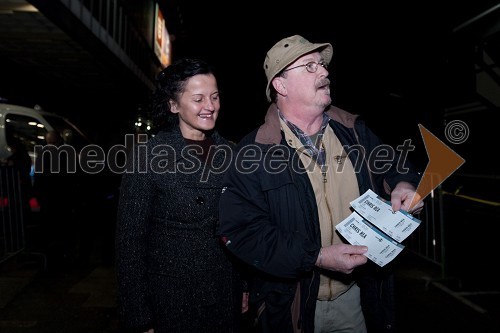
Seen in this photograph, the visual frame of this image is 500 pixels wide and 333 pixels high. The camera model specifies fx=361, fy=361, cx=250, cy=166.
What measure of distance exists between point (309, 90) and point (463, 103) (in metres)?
12.3

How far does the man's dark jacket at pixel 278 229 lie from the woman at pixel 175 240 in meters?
0.21

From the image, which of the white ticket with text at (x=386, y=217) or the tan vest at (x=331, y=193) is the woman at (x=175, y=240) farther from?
the white ticket with text at (x=386, y=217)

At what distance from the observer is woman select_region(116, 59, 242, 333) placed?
2070 millimetres

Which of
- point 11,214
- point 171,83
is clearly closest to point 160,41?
point 11,214

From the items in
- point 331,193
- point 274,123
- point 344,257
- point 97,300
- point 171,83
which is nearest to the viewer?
point 344,257

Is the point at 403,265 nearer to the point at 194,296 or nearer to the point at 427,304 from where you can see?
the point at 427,304

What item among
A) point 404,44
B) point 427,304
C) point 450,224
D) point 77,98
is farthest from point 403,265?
point 77,98

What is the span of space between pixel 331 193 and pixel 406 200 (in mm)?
420

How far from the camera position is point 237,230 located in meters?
2.01

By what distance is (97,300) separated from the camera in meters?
4.83

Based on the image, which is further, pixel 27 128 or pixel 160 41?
pixel 160 41

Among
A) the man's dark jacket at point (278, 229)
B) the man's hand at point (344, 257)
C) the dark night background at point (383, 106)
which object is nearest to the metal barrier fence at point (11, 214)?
the dark night background at point (383, 106)

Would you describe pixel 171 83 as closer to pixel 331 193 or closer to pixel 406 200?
pixel 331 193

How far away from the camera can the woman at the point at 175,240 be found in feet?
6.79
